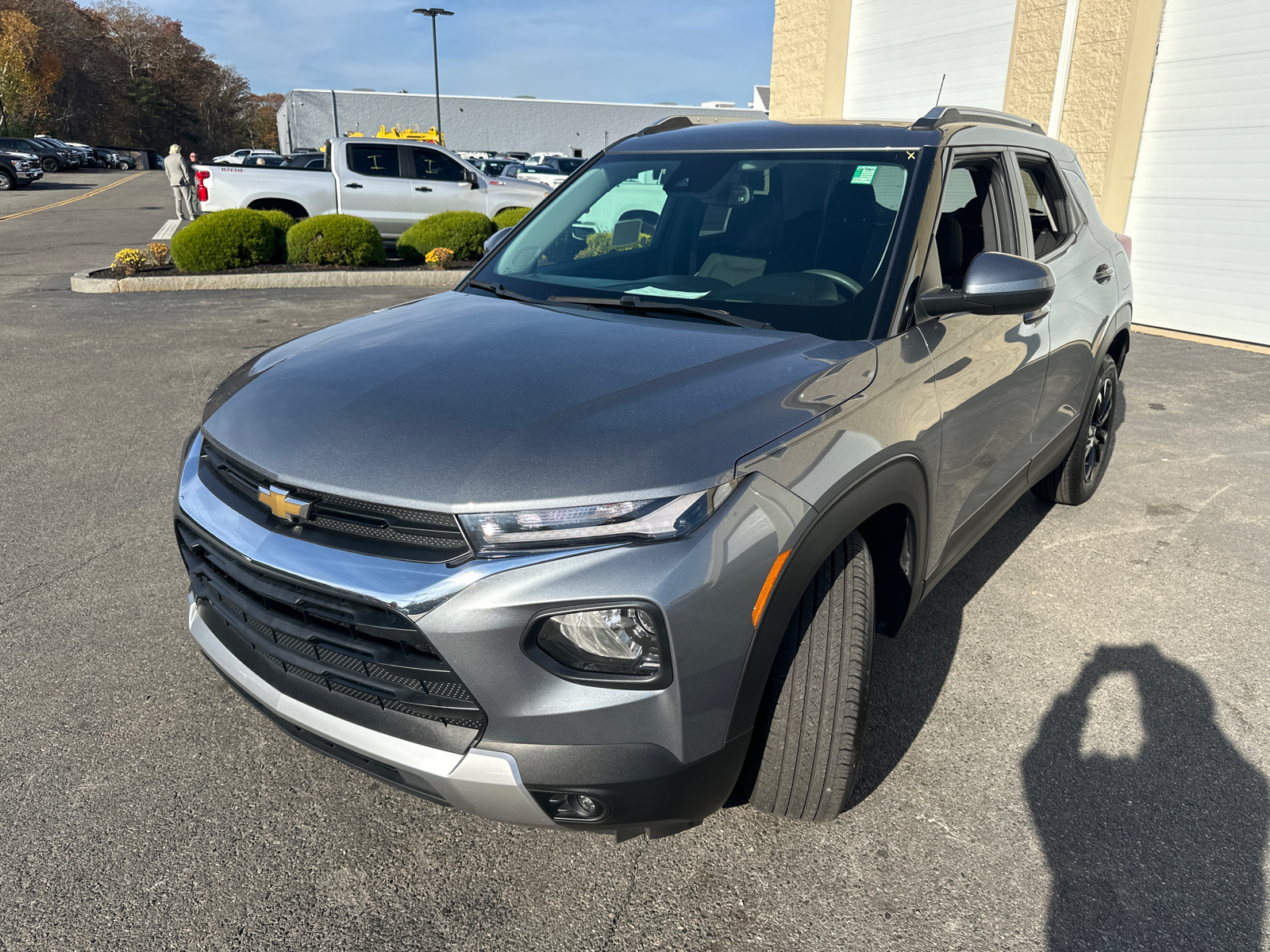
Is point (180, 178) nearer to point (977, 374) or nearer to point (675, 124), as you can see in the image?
point (675, 124)

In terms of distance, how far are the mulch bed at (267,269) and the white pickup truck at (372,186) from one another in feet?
4.71

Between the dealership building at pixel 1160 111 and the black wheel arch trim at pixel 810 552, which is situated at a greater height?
the dealership building at pixel 1160 111

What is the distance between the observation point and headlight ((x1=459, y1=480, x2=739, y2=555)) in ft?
5.81

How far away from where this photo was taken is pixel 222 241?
12.0m

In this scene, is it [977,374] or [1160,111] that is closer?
[977,374]

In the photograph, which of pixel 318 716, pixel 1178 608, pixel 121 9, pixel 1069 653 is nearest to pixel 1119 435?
pixel 1178 608

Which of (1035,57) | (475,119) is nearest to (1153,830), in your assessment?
(1035,57)

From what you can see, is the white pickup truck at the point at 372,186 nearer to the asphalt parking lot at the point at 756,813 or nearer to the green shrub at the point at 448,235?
the green shrub at the point at 448,235

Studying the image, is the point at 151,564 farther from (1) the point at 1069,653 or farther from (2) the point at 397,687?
(1) the point at 1069,653

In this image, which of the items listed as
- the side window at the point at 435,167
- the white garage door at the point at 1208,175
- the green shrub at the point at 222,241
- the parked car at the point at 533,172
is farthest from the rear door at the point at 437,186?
the parked car at the point at 533,172

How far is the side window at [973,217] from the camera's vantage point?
9.66 ft

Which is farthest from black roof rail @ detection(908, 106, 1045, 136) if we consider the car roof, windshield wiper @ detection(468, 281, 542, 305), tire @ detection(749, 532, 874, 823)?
tire @ detection(749, 532, 874, 823)

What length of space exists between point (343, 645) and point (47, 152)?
56.7m

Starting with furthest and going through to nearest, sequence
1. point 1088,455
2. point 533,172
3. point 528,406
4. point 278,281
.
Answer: point 533,172, point 278,281, point 1088,455, point 528,406
